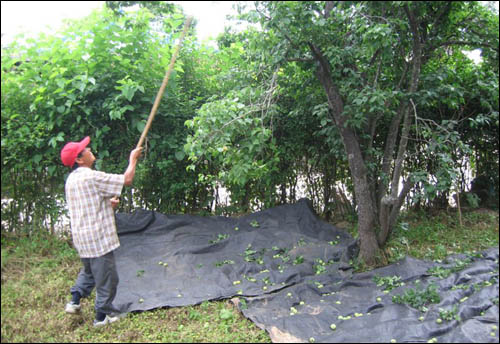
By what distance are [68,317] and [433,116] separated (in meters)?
4.73

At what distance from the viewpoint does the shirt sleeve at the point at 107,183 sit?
2.86 m

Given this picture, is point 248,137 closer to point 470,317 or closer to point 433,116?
point 470,317

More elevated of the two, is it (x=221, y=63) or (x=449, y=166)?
(x=221, y=63)

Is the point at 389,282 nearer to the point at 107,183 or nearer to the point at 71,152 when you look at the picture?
the point at 107,183

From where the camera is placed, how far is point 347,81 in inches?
143

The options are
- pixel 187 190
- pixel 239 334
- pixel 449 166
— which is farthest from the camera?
pixel 187 190

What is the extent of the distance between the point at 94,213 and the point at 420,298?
261cm

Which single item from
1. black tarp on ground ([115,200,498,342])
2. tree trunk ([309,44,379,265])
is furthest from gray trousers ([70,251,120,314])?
tree trunk ([309,44,379,265])

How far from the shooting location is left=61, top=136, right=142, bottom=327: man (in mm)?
2848

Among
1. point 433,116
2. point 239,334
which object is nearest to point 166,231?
point 239,334

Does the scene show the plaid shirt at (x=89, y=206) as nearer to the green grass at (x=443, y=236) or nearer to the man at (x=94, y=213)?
the man at (x=94, y=213)

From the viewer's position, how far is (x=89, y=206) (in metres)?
2.86

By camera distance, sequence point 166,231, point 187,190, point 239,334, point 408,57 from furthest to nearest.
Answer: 1. point 187,190
2. point 166,231
3. point 408,57
4. point 239,334

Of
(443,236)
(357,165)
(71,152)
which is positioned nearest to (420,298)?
(357,165)
